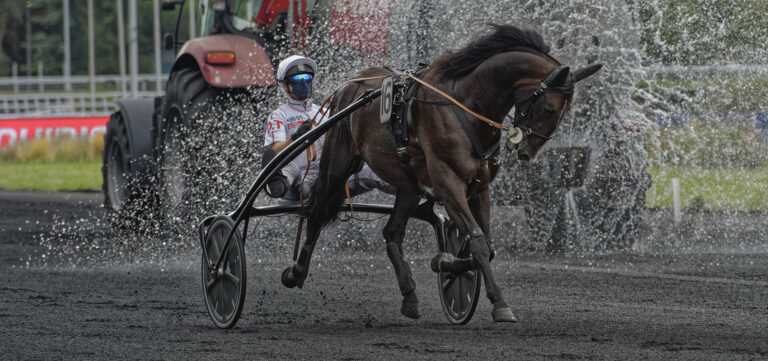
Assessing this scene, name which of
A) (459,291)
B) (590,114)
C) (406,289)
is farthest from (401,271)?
(590,114)

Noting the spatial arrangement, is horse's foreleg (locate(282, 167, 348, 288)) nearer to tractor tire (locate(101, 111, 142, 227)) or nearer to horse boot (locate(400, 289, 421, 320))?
horse boot (locate(400, 289, 421, 320))

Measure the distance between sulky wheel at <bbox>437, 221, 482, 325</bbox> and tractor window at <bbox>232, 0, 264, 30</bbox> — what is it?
5454 mm

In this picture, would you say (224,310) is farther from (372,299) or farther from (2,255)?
(2,255)

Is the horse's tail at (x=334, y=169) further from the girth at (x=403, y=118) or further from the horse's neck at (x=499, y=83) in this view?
the horse's neck at (x=499, y=83)

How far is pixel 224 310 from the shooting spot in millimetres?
7129

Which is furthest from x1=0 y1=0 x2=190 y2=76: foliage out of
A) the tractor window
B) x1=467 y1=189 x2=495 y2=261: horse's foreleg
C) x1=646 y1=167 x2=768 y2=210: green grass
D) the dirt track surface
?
x1=467 y1=189 x2=495 y2=261: horse's foreleg

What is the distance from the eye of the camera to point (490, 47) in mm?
6715

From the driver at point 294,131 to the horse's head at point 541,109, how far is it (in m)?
1.69

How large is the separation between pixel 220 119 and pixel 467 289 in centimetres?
491

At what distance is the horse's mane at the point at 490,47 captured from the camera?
6.65 metres

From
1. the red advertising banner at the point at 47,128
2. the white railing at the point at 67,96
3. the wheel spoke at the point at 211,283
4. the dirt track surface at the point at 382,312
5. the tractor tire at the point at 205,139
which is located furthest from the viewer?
the white railing at the point at 67,96

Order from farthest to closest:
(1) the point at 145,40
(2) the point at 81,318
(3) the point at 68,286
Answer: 1. (1) the point at 145,40
2. (3) the point at 68,286
3. (2) the point at 81,318

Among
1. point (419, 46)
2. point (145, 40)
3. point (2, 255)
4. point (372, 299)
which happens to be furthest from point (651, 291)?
point (145, 40)

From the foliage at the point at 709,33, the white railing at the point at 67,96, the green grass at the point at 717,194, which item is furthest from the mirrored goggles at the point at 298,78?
the white railing at the point at 67,96
